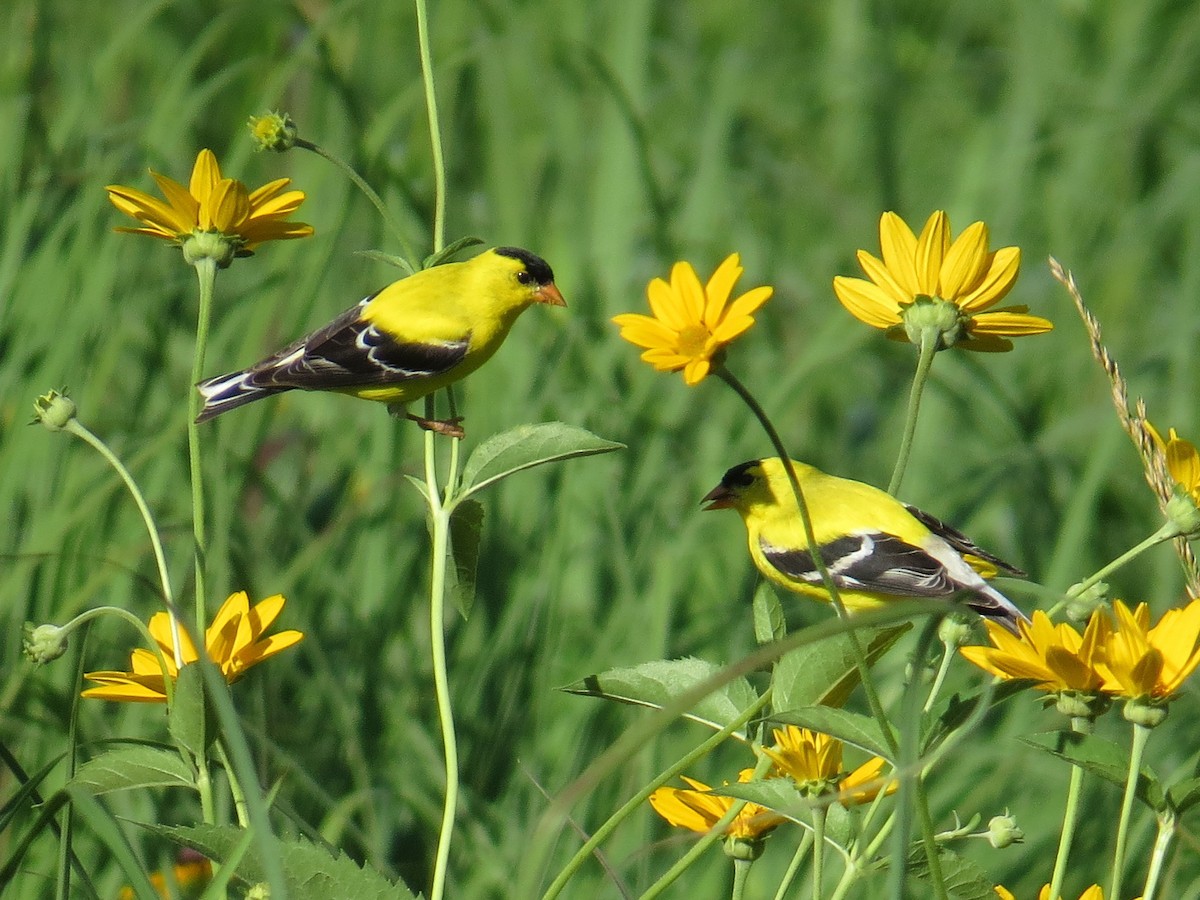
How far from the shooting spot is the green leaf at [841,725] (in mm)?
987

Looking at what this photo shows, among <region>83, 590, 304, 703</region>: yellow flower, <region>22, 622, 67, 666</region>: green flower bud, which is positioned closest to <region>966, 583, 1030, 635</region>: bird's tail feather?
<region>83, 590, 304, 703</region>: yellow flower

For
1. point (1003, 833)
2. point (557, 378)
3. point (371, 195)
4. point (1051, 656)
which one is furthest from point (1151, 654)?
point (557, 378)

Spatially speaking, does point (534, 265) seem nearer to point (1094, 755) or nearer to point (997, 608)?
point (997, 608)

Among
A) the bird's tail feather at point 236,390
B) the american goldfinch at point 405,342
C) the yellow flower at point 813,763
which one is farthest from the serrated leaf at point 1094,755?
the bird's tail feather at point 236,390

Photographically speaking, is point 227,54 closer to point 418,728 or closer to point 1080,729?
point 418,728

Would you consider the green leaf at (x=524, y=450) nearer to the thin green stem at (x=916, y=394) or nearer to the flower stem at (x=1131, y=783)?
the thin green stem at (x=916, y=394)

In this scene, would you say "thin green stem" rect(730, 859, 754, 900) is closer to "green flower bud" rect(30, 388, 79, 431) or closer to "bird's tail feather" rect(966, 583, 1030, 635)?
"bird's tail feather" rect(966, 583, 1030, 635)

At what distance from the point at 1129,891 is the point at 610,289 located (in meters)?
1.76

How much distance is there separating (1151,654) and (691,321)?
1.33ft

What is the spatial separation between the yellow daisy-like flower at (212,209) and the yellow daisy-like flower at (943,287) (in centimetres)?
48

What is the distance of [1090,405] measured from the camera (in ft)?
11.8

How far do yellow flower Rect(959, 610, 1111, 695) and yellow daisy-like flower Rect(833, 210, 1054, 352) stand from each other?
23 centimetres

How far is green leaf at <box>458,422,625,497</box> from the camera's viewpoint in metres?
1.14

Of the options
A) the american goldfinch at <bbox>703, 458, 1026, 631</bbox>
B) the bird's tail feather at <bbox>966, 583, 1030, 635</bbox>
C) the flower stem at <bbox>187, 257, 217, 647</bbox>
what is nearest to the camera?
the flower stem at <bbox>187, 257, 217, 647</bbox>
